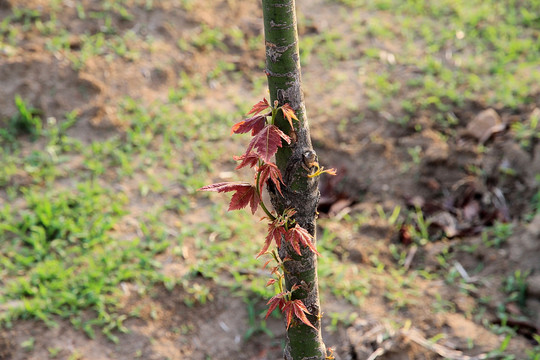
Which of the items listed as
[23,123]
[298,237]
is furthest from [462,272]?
[23,123]

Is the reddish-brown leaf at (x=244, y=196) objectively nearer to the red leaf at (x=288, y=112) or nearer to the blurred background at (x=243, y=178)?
the red leaf at (x=288, y=112)

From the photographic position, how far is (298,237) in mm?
1735

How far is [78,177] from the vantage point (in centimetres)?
403

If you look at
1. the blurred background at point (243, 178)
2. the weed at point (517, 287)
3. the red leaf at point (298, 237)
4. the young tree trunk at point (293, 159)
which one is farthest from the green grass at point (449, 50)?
the red leaf at point (298, 237)

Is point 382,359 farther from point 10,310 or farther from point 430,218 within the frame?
point 10,310

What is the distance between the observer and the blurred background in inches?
122

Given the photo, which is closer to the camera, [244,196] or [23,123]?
[244,196]

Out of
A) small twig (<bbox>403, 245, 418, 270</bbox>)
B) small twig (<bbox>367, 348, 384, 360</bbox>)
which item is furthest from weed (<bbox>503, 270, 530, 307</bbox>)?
small twig (<bbox>367, 348, 384, 360</bbox>)

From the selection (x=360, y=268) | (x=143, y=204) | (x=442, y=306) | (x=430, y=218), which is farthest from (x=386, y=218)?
(x=143, y=204)

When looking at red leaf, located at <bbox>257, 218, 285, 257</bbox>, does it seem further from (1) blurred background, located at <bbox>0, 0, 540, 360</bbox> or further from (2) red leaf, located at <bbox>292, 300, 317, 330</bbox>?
(1) blurred background, located at <bbox>0, 0, 540, 360</bbox>

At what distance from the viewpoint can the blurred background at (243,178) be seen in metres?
3.11

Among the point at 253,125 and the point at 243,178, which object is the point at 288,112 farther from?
the point at 243,178

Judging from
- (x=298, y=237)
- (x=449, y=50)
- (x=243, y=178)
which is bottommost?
(x=243, y=178)

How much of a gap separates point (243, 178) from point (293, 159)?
2.33 meters
